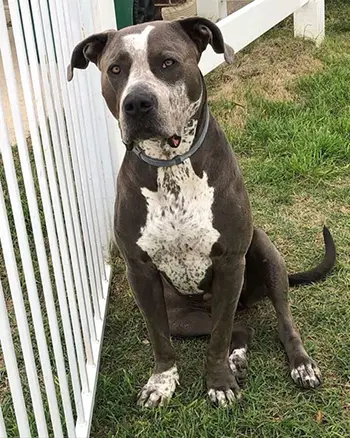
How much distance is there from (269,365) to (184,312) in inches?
18.6

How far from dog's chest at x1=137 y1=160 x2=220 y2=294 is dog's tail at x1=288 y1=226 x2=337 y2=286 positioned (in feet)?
3.31

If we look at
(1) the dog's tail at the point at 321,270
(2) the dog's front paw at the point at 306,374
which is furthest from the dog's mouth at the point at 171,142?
(1) the dog's tail at the point at 321,270

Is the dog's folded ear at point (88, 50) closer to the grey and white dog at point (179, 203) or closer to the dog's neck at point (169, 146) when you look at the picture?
the grey and white dog at point (179, 203)

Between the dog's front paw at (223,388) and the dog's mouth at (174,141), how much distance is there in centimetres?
100

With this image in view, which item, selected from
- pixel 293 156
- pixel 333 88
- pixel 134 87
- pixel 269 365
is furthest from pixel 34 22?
pixel 333 88

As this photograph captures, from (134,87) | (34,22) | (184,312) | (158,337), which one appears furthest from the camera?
(184,312)

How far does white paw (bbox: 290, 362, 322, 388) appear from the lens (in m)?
3.12

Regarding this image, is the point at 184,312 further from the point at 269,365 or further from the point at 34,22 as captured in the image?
the point at 34,22

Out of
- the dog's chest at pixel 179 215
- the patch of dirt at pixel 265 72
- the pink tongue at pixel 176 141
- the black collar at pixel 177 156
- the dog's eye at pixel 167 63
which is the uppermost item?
the dog's eye at pixel 167 63

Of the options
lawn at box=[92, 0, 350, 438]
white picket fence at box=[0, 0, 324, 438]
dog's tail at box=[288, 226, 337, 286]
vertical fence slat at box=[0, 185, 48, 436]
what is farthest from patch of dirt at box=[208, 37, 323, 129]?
vertical fence slat at box=[0, 185, 48, 436]

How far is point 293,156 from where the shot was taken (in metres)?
5.14

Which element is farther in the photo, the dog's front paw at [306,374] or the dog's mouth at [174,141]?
the dog's front paw at [306,374]

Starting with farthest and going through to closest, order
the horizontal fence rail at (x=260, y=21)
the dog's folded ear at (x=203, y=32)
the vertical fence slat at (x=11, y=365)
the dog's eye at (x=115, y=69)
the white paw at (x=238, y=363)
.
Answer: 1. the horizontal fence rail at (x=260, y=21)
2. the white paw at (x=238, y=363)
3. the dog's folded ear at (x=203, y=32)
4. the dog's eye at (x=115, y=69)
5. the vertical fence slat at (x=11, y=365)

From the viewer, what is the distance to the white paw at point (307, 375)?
3.12 metres
